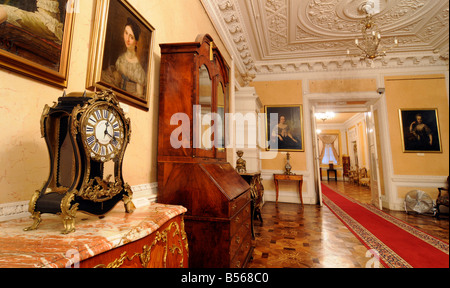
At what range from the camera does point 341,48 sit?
5.38 m

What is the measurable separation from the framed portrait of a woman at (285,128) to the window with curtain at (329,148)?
895cm

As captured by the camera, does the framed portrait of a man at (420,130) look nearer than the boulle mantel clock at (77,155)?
No

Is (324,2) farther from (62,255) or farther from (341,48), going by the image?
(62,255)

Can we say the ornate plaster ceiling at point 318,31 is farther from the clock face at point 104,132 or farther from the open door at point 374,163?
the clock face at point 104,132

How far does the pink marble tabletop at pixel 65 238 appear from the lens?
553 mm

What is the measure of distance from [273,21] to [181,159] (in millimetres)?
4195

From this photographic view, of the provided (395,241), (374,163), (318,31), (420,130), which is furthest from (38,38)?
(420,130)

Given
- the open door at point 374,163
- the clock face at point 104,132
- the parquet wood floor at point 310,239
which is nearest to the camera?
the clock face at point 104,132

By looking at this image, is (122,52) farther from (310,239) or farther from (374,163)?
(374,163)

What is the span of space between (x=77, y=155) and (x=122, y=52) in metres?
1.04

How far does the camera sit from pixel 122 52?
1548 millimetres

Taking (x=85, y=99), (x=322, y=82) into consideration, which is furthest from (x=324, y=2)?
(x=85, y=99)

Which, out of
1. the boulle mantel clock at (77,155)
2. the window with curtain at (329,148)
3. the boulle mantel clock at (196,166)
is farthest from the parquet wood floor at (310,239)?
the window with curtain at (329,148)

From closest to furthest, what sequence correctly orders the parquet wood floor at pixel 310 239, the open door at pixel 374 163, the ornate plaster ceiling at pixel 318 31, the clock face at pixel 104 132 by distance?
the clock face at pixel 104 132, the parquet wood floor at pixel 310 239, the ornate plaster ceiling at pixel 318 31, the open door at pixel 374 163
